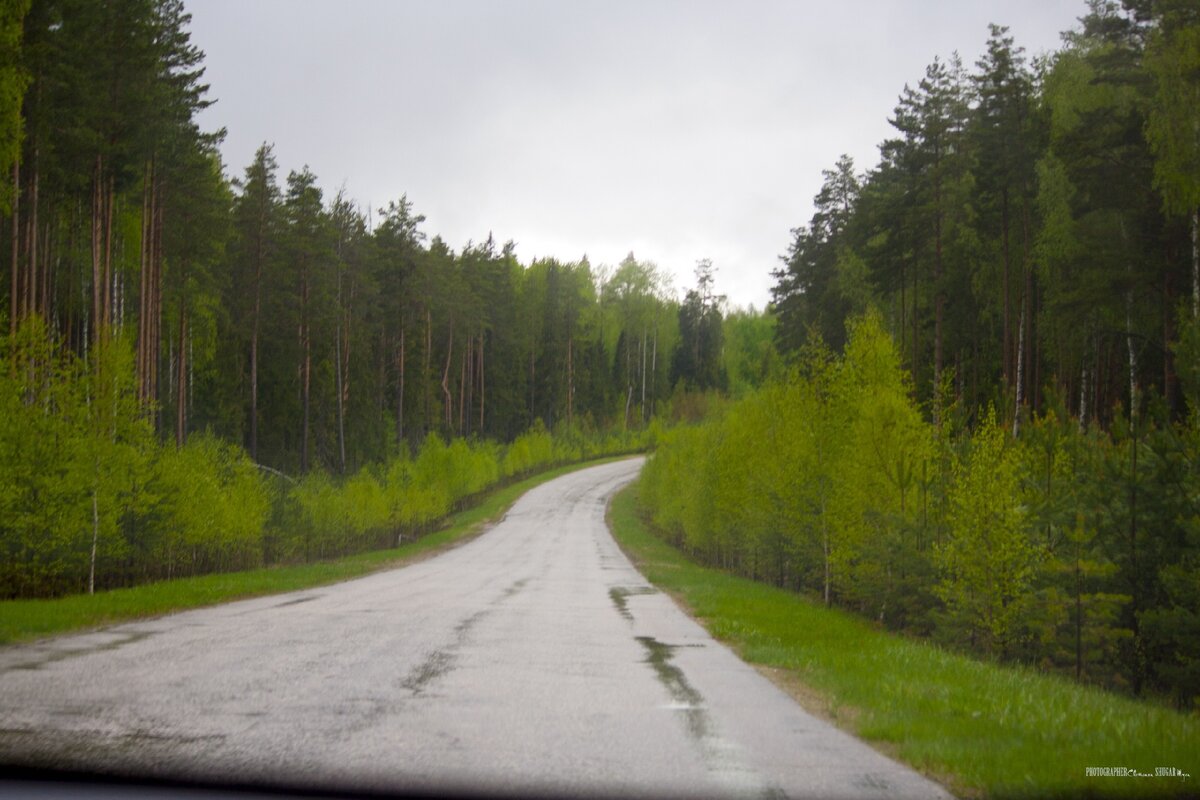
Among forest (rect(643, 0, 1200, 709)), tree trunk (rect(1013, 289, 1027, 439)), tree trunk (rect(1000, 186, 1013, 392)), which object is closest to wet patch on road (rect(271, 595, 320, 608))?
forest (rect(643, 0, 1200, 709))

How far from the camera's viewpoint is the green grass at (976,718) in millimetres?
6402

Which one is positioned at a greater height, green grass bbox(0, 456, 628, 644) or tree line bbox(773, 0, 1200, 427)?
tree line bbox(773, 0, 1200, 427)

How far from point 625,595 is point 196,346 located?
3816 centimetres

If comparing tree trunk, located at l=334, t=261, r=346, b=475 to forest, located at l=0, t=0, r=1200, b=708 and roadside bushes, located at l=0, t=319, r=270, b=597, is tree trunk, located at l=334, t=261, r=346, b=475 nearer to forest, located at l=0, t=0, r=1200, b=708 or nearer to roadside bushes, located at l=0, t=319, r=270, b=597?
forest, located at l=0, t=0, r=1200, b=708

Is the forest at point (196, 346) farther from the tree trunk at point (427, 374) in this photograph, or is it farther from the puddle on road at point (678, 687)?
the puddle on road at point (678, 687)

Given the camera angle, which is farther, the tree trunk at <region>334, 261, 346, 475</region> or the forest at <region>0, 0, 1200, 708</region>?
the tree trunk at <region>334, 261, 346, 475</region>

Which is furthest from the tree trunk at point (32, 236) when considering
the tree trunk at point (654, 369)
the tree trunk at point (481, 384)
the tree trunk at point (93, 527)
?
the tree trunk at point (654, 369)

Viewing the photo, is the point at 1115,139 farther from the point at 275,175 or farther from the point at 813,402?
the point at 275,175

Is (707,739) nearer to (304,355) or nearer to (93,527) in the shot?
(93,527)

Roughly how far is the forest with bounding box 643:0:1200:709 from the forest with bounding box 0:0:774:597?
1769 cm

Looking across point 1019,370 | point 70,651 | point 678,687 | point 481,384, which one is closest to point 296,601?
point 70,651

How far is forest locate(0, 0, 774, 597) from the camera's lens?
23156mm

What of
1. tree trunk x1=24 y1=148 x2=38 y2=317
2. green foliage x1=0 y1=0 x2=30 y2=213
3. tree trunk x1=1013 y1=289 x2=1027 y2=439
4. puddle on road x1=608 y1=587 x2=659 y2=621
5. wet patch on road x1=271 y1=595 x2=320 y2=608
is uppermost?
green foliage x1=0 y1=0 x2=30 y2=213

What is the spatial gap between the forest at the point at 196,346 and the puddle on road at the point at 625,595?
12.5m
